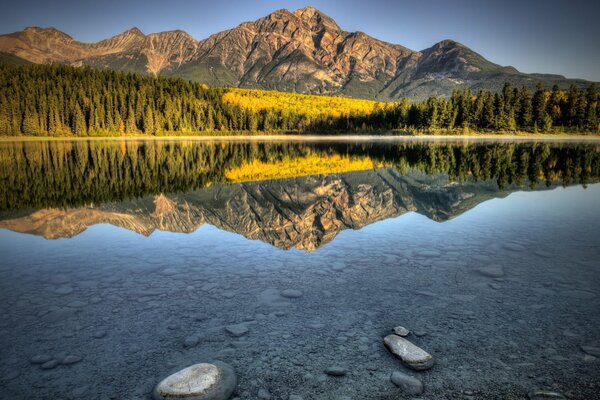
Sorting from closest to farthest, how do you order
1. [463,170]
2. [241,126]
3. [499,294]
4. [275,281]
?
1. [499,294]
2. [275,281]
3. [463,170]
4. [241,126]

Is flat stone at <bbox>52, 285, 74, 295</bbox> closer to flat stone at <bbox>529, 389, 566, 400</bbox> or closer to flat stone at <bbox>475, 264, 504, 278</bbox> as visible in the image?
flat stone at <bbox>529, 389, 566, 400</bbox>

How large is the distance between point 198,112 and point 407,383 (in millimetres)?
156706

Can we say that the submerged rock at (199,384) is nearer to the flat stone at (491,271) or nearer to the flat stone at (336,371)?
the flat stone at (336,371)

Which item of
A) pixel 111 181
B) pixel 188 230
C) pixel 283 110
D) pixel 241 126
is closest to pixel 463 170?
pixel 188 230

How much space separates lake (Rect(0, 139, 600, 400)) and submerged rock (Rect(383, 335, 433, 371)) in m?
0.13

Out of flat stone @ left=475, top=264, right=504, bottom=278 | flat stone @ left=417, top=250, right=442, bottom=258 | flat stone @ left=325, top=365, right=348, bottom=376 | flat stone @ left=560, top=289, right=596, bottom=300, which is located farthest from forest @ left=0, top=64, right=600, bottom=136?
flat stone @ left=325, top=365, right=348, bottom=376

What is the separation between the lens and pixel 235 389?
564cm

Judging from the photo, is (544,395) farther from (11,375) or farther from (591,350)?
(11,375)

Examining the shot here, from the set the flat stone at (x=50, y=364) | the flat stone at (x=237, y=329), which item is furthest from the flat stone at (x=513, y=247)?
the flat stone at (x=50, y=364)

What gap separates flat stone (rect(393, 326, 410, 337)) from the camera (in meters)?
7.18

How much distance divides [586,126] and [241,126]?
126 m

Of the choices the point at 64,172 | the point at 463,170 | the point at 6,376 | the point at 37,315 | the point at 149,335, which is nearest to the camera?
the point at 6,376

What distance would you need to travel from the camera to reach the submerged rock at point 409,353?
620 cm

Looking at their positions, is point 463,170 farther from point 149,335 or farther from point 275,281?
point 149,335
